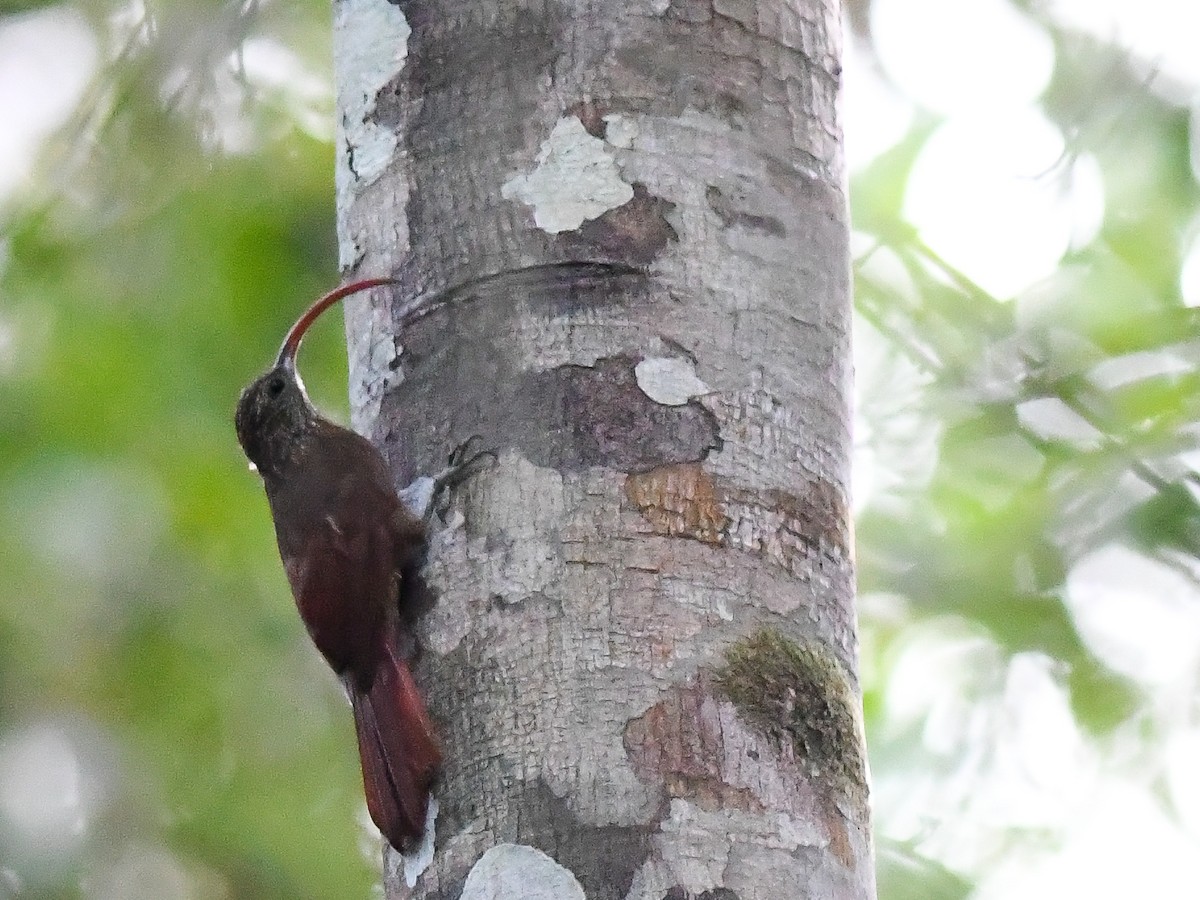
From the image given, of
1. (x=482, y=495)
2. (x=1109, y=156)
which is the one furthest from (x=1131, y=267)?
(x=482, y=495)

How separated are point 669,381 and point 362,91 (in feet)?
2.17

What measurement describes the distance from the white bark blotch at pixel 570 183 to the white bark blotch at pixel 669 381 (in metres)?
0.22

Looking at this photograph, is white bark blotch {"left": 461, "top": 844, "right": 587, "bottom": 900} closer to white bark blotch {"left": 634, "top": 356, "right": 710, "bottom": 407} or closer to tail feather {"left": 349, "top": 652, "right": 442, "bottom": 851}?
tail feather {"left": 349, "top": 652, "right": 442, "bottom": 851}

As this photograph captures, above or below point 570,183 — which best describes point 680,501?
below

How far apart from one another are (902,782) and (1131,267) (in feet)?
5.16

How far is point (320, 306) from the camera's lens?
2.66 m

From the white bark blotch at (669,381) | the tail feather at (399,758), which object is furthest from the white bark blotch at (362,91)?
the tail feather at (399,758)

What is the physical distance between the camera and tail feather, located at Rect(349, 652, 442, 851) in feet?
6.15

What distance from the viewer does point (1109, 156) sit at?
4.88m

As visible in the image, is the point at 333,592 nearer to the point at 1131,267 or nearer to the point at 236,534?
the point at 236,534

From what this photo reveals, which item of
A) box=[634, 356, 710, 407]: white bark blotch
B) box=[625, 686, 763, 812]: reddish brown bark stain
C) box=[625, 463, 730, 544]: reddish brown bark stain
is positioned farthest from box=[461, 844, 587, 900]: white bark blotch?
box=[634, 356, 710, 407]: white bark blotch

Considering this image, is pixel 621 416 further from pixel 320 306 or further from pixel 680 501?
pixel 320 306

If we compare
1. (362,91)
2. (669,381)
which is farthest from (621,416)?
(362,91)

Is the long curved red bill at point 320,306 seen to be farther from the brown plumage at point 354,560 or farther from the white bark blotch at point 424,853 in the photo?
the white bark blotch at point 424,853
